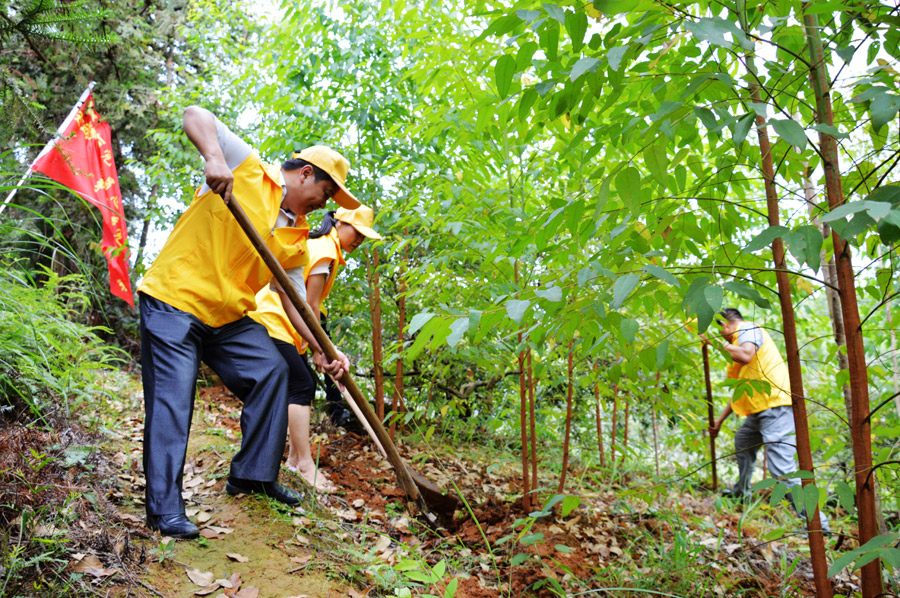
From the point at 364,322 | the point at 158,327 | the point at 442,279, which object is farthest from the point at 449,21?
the point at 364,322

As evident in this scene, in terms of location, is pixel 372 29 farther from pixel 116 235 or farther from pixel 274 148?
pixel 116 235

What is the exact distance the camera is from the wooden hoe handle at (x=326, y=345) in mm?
2406

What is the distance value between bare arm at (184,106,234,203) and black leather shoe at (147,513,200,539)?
1.36 meters

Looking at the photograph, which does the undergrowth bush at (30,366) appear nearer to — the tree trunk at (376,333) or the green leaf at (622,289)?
the tree trunk at (376,333)

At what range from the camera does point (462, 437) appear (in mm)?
5332

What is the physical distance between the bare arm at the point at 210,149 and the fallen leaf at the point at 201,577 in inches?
58.6

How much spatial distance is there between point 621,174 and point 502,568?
89.6 inches

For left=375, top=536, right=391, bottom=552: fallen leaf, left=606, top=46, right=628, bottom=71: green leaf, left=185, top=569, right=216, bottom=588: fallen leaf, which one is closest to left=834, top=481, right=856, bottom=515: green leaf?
left=606, top=46, right=628, bottom=71: green leaf

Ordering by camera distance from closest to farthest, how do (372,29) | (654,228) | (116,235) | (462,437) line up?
(654,228), (372,29), (462,437), (116,235)

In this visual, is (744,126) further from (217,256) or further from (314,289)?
(314,289)

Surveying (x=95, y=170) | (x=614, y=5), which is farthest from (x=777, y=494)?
(x=95, y=170)

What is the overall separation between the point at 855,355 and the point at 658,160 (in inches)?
32.2

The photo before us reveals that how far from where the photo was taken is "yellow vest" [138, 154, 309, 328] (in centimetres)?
247

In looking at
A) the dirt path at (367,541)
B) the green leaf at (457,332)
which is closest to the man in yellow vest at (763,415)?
the dirt path at (367,541)
